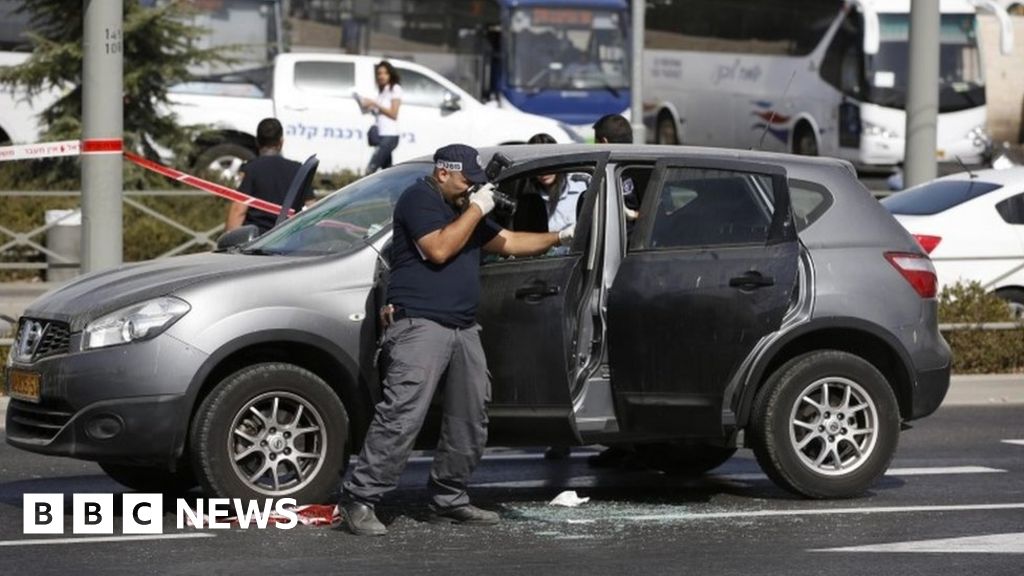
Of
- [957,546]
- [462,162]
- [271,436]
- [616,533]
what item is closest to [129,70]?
[271,436]

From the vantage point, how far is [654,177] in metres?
9.40

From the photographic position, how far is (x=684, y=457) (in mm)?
10617

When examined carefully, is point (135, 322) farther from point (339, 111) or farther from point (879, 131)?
point (879, 131)

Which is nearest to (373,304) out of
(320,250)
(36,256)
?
(320,250)

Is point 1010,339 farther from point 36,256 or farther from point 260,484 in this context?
point 36,256

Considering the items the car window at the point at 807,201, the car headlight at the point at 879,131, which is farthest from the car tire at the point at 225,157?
the car window at the point at 807,201

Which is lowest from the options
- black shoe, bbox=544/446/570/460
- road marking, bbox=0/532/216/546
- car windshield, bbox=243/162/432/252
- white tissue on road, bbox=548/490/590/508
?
black shoe, bbox=544/446/570/460

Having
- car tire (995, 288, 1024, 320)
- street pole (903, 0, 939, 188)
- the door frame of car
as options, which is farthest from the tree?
the door frame of car

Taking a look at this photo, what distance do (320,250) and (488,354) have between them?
0.96 m

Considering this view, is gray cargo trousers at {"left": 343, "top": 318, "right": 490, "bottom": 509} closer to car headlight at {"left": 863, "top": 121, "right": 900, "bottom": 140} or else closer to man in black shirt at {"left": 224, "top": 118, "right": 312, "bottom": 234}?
man in black shirt at {"left": 224, "top": 118, "right": 312, "bottom": 234}

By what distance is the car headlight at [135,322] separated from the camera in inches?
343

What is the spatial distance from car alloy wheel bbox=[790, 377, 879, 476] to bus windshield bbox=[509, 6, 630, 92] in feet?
80.6

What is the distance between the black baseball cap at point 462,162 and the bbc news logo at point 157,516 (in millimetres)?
1591

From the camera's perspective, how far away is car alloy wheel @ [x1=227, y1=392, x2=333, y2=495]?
8.91m
